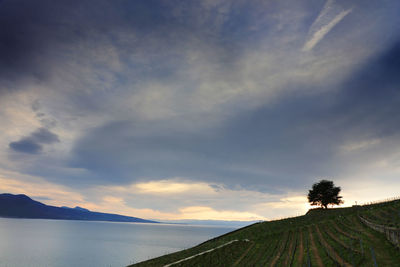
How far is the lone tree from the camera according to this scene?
342 ft

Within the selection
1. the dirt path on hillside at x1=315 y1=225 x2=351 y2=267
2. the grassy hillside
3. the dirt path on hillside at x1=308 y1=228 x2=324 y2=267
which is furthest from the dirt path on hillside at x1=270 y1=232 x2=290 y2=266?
the dirt path on hillside at x1=315 y1=225 x2=351 y2=267

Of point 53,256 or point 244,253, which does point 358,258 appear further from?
point 53,256

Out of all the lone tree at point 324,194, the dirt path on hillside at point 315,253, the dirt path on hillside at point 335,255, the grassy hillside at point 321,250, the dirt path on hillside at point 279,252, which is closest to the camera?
the dirt path on hillside at point 335,255

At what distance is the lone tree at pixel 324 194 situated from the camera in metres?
104

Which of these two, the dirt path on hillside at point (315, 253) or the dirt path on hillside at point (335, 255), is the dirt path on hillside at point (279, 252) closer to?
the dirt path on hillside at point (315, 253)

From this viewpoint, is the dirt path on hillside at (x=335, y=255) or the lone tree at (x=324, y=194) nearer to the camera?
the dirt path on hillside at (x=335, y=255)

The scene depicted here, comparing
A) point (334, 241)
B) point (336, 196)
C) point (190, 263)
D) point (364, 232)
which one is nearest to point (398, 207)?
point (364, 232)

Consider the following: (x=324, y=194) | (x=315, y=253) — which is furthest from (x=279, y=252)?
(x=324, y=194)

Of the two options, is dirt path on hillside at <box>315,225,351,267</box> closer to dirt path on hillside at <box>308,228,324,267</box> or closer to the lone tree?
dirt path on hillside at <box>308,228,324,267</box>

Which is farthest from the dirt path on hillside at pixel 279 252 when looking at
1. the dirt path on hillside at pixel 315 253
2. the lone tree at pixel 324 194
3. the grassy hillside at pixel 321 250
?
the lone tree at pixel 324 194

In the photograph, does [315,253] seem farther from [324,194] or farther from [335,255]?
[324,194]

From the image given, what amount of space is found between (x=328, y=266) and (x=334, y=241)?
12113 millimetres

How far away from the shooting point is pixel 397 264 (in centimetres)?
2512

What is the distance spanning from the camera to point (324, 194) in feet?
346
